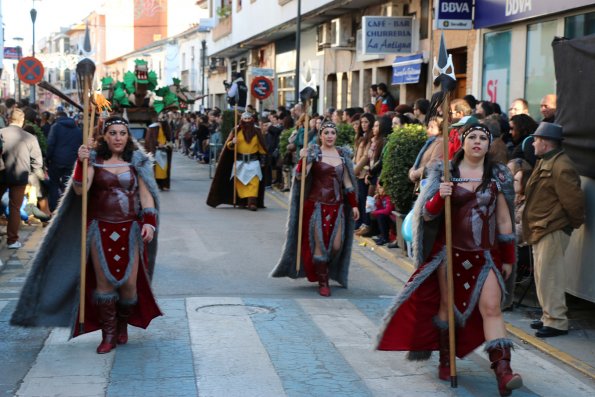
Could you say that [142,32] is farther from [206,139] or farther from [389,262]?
[389,262]

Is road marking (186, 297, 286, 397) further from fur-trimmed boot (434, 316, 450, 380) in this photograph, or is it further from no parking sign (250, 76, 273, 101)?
no parking sign (250, 76, 273, 101)

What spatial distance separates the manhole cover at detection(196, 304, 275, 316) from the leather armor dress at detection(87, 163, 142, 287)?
5.40ft

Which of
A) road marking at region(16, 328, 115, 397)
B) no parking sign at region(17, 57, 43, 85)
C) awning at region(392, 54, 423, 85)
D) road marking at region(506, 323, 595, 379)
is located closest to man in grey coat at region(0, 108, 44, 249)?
road marking at region(16, 328, 115, 397)

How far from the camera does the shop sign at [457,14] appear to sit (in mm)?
17969

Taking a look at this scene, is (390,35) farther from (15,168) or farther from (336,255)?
(336,255)

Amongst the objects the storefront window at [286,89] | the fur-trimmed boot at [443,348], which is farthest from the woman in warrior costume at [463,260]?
the storefront window at [286,89]

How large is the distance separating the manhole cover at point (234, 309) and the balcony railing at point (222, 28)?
3576 cm

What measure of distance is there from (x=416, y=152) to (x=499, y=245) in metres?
5.79

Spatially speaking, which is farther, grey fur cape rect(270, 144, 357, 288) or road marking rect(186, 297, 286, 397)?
grey fur cape rect(270, 144, 357, 288)

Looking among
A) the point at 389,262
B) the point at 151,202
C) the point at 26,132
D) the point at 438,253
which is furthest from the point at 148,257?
the point at 26,132

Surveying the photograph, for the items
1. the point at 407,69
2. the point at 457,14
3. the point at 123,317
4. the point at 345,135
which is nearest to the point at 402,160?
the point at 345,135

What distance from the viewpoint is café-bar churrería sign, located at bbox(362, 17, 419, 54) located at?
75.1 feet

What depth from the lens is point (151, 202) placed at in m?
7.38

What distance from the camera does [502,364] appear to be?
6.25 meters
